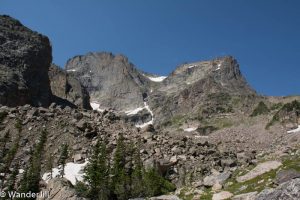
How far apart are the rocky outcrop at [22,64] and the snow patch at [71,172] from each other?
65.5 metres

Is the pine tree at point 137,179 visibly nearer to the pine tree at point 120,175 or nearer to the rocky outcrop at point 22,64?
the pine tree at point 120,175

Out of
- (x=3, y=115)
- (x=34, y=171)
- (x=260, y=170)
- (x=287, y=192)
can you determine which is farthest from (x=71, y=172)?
(x=287, y=192)

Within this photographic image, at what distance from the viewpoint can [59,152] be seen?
61438 millimetres

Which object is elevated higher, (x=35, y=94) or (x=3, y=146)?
(x=35, y=94)

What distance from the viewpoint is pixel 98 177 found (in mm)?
49500

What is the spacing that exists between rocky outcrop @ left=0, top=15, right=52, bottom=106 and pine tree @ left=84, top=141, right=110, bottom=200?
70.8 m

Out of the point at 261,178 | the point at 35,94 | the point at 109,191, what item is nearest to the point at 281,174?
the point at 261,178

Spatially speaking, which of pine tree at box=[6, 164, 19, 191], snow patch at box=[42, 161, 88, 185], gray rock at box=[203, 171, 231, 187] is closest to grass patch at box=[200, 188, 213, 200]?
gray rock at box=[203, 171, 231, 187]

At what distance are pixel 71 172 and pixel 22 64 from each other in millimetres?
94620

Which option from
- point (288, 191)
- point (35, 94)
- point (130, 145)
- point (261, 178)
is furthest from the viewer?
point (35, 94)

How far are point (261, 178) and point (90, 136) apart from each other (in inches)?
1502

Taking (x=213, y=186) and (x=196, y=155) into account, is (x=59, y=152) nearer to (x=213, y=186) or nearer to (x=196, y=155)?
(x=196, y=155)

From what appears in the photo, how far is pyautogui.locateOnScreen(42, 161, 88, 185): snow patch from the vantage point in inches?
2116

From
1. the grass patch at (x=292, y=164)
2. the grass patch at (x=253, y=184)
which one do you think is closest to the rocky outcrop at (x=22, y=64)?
the grass patch at (x=253, y=184)
